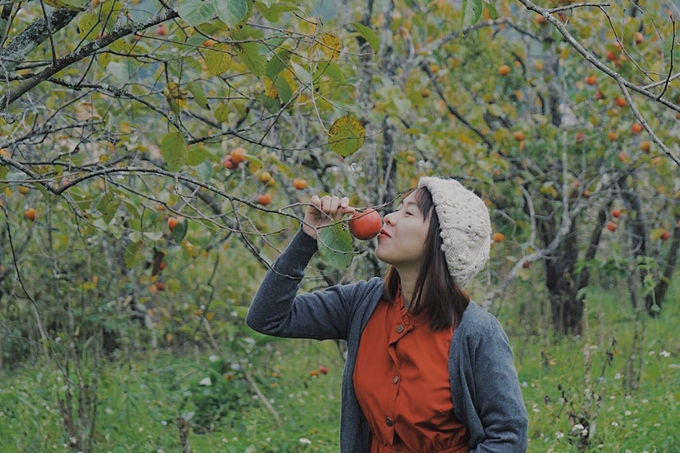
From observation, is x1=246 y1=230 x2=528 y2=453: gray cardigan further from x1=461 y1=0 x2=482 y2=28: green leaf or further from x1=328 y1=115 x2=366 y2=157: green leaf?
x1=461 y1=0 x2=482 y2=28: green leaf

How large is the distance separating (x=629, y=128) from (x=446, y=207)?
3380 mm

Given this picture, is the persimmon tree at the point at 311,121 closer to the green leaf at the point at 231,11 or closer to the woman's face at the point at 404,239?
the green leaf at the point at 231,11

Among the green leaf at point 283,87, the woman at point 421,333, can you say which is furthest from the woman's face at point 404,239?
the green leaf at point 283,87

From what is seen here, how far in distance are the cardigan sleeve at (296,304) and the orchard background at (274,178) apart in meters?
0.11

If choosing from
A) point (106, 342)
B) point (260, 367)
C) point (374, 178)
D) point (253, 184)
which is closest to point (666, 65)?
point (374, 178)

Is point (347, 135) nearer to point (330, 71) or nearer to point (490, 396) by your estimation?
point (330, 71)

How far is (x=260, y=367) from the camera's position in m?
4.43

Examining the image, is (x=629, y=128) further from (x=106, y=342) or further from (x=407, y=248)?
(x=106, y=342)

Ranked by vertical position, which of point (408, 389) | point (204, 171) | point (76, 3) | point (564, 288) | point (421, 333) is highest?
point (76, 3)

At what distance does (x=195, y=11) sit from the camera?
4.83ft

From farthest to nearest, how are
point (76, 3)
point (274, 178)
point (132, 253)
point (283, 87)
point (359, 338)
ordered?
point (274, 178) < point (132, 253) < point (283, 87) < point (359, 338) < point (76, 3)

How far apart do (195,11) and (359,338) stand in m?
0.85

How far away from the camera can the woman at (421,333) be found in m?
1.74

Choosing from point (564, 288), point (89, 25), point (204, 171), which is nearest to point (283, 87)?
point (204, 171)
